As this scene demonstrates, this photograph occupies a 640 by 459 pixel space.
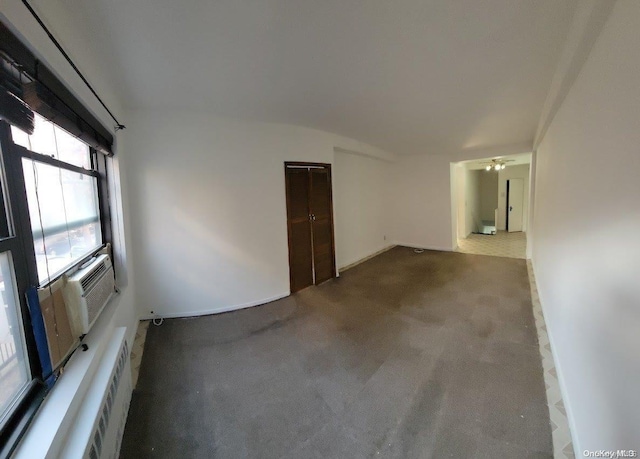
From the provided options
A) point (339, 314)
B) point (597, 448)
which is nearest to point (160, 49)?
point (339, 314)

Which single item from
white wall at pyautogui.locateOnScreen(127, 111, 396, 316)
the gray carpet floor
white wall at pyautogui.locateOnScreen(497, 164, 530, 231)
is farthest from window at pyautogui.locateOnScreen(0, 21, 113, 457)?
white wall at pyautogui.locateOnScreen(497, 164, 530, 231)

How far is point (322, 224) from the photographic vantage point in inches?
163

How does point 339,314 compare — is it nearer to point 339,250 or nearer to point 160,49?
point 339,250

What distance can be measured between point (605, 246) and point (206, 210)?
3.30m

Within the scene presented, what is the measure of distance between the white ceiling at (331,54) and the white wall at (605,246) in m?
0.56

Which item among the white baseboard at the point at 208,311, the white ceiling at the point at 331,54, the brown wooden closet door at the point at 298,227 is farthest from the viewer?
the brown wooden closet door at the point at 298,227

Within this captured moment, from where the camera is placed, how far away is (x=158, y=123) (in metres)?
2.76

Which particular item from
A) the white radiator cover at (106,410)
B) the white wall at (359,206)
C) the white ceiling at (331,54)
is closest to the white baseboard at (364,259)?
the white wall at (359,206)

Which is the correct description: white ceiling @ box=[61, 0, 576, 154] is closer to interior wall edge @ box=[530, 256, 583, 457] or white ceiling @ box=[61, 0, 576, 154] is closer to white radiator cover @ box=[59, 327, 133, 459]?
white radiator cover @ box=[59, 327, 133, 459]

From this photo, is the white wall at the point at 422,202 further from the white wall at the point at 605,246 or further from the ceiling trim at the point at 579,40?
the white wall at the point at 605,246

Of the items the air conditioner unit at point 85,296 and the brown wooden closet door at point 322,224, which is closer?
the air conditioner unit at point 85,296

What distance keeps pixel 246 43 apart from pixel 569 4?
1880 mm

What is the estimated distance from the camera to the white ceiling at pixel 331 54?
139 centimetres

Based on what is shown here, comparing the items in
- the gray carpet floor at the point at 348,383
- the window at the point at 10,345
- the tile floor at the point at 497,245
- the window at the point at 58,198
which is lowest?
the gray carpet floor at the point at 348,383
